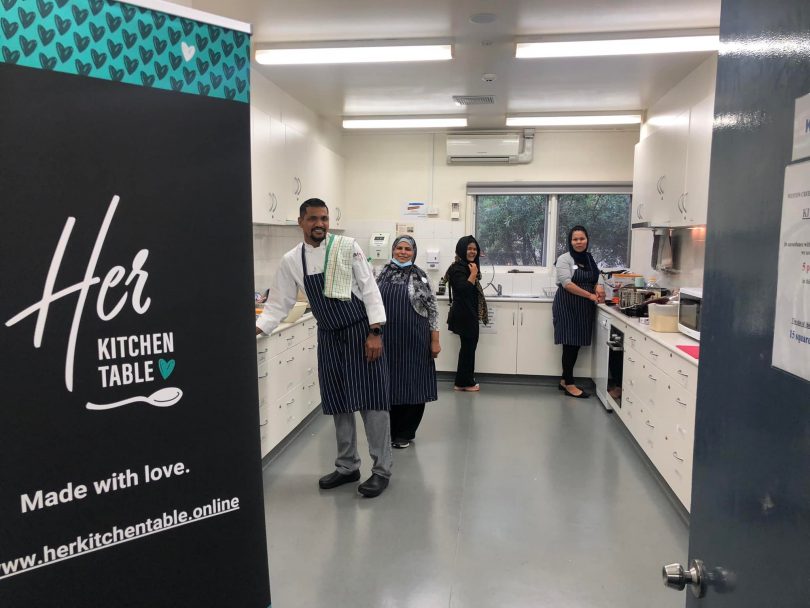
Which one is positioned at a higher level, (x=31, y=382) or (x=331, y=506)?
(x=31, y=382)

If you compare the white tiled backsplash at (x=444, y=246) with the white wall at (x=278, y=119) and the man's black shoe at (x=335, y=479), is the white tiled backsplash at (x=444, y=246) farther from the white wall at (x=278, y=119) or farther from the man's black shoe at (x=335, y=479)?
the man's black shoe at (x=335, y=479)

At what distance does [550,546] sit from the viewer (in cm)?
277

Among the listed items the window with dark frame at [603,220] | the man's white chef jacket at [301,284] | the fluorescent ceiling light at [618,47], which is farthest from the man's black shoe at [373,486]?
the window with dark frame at [603,220]

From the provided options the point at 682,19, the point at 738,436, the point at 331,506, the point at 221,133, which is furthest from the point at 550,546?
the point at 682,19

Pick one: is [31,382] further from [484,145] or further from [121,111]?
[484,145]

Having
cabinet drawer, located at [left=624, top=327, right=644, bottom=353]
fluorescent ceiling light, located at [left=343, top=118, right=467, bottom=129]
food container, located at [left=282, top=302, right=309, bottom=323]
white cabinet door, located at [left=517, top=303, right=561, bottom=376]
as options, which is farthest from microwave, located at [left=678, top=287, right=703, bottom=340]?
fluorescent ceiling light, located at [left=343, top=118, right=467, bottom=129]

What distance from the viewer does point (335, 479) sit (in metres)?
3.39

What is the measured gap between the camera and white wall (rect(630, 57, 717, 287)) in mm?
3709

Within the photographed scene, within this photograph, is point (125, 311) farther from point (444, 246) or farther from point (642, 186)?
point (444, 246)

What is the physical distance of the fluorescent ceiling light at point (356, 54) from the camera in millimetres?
3586

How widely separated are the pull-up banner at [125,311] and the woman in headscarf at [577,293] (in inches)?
171

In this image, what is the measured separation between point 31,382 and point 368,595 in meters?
1.83

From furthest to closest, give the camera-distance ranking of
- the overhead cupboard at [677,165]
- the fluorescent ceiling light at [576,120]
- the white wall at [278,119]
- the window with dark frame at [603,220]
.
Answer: the window with dark frame at [603,220], the fluorescent ceiling light at [576,120], the white wall at [278,119], the overhead cupboard at [677,165]

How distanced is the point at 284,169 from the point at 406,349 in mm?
1824
